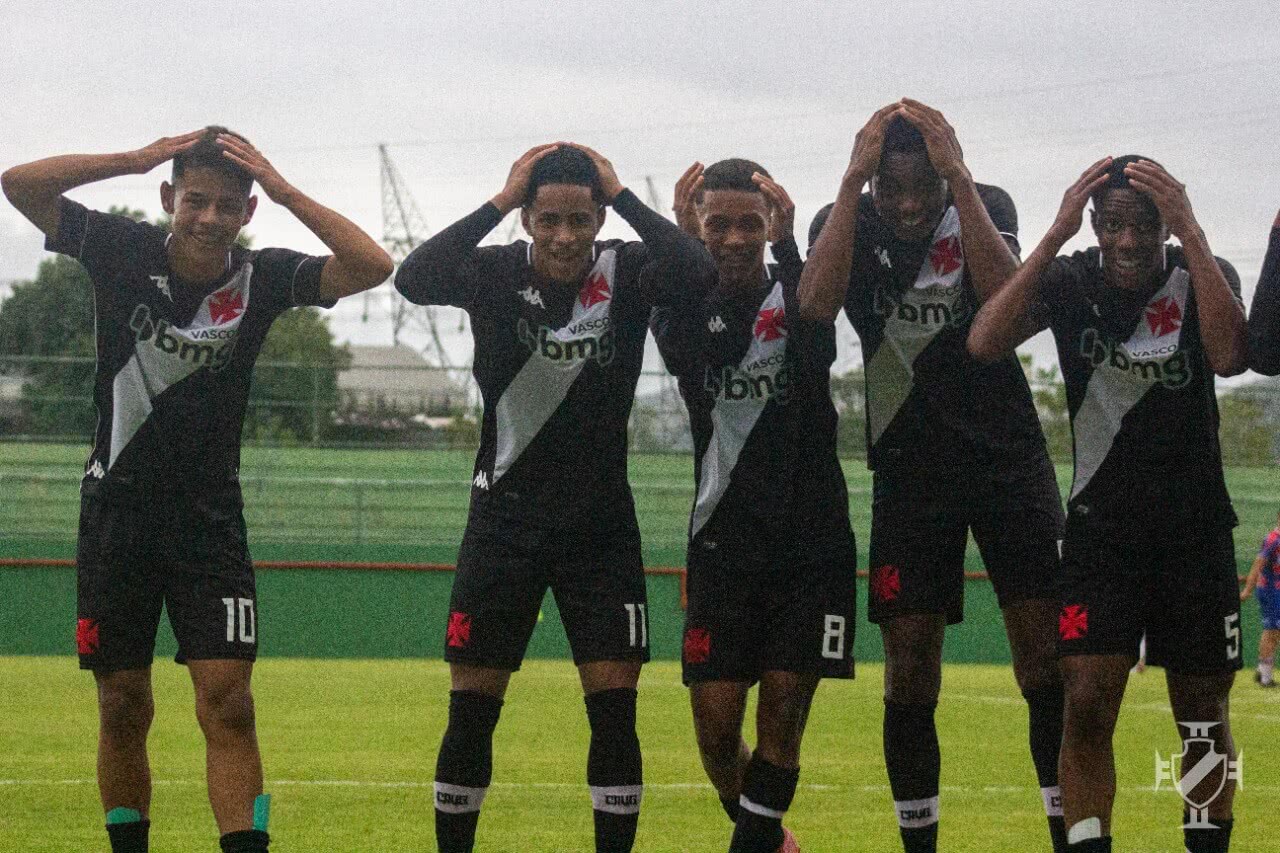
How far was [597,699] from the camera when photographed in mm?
6664

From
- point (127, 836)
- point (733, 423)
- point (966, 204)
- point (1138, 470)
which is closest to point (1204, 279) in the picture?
point (1138, 470)

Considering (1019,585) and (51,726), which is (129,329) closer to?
(1019,585)

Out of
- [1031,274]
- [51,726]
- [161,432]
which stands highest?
[1031,274]

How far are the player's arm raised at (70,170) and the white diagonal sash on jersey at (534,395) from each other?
1.41 m

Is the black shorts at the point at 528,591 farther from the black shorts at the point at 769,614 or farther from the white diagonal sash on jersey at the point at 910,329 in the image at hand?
the white diagonal sash on jersey at the point at 910,329

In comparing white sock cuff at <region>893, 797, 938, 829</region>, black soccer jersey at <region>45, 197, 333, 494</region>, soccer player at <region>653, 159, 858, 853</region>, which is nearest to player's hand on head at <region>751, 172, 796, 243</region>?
soccer player at <region>653, 159, 858, 853</region>

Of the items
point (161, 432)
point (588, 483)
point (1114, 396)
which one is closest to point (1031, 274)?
point (1114, 396)

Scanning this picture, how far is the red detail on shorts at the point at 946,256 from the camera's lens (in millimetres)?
7137

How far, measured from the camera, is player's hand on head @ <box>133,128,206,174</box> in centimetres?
650

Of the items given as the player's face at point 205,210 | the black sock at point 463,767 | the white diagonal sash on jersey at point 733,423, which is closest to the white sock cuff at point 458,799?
the black sock at point 463,767

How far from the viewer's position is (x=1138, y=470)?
22.0ft

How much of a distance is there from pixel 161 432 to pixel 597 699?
1.79m

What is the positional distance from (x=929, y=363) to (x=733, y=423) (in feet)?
2.52

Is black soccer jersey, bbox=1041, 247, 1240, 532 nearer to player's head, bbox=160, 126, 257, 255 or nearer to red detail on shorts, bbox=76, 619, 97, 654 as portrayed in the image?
player's head, bbox=160, 126, 257, 255
